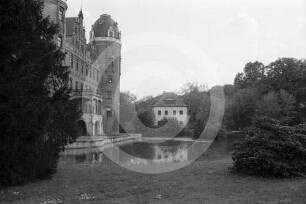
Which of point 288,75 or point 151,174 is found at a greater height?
point 288,75

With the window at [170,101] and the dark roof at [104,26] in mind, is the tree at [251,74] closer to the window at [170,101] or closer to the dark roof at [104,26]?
the window at [170,101]

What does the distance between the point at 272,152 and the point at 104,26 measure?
156ft

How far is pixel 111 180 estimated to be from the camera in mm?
12047

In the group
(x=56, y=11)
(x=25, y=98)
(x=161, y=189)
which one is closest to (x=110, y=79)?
(x=56, y=11)

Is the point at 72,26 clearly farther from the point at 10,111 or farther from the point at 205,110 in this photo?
the point at 10,111

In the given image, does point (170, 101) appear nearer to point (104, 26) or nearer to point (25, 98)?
point (104, 26)

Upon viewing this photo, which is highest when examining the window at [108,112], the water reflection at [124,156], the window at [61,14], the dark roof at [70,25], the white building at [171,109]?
the dark roof at [70,25]

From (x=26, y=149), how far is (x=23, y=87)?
1.98 meters

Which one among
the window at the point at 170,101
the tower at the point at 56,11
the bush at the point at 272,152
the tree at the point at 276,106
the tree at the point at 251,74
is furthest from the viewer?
the window at the point at 170,101

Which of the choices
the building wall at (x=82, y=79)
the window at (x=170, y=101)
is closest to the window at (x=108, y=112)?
the building wall at (x=82, y=79)

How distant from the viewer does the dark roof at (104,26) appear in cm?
5597

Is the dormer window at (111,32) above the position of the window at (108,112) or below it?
above

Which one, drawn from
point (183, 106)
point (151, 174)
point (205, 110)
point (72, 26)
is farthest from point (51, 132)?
point (183, 106)

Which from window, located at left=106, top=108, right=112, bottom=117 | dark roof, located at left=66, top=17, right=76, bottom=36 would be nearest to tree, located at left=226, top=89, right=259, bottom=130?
window, located at left=106, top=108, right=112, bottom=117
